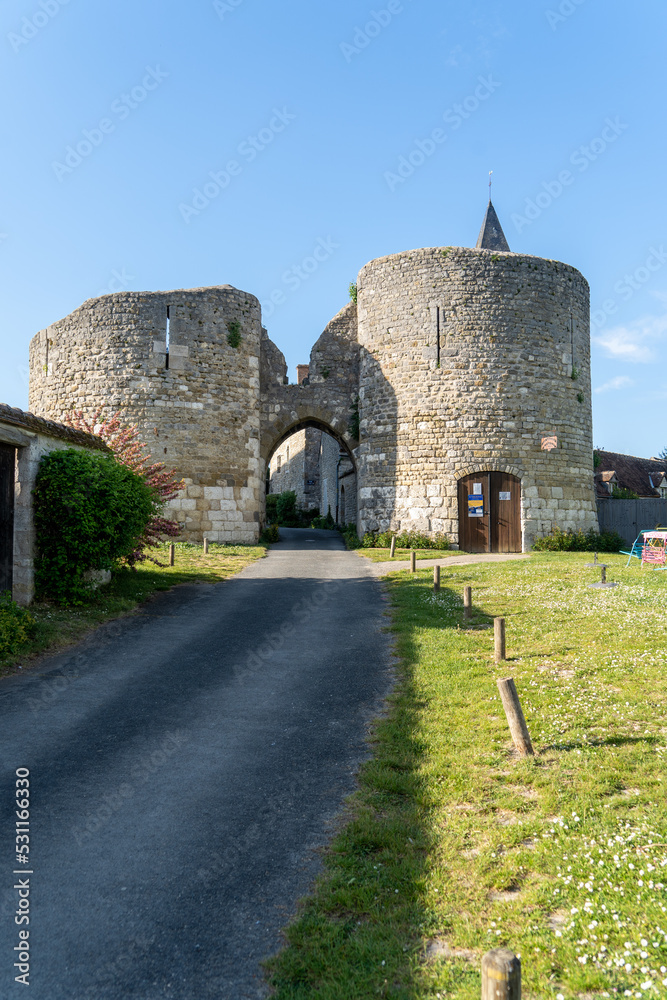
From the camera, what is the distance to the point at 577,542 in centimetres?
1902

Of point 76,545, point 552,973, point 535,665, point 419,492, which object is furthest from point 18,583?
point 419,492

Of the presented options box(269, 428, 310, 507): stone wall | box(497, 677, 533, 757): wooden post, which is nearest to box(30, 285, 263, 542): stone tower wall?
box(497, 677, 533, 757): wooden post

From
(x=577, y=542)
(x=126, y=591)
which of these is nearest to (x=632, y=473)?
(x=577, y=542)

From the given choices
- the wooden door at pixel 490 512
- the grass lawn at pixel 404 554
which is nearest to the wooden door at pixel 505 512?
the wooden door at pixel 490 512

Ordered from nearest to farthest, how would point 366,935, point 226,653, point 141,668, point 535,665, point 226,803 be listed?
point 366,935
point 226,803
point 535,665
point 141,668
point 226,653

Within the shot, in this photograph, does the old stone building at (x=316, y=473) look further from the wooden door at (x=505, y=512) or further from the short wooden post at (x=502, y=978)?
the short wooden post at (x=502, y=978)

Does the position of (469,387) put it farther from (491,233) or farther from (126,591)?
(491,233)

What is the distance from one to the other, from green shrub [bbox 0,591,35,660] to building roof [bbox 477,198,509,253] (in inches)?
1310

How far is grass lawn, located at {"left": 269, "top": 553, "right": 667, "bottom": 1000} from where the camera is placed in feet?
8.78

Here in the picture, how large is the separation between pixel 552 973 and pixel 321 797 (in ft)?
6.12

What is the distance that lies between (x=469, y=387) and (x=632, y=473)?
80.5 ft

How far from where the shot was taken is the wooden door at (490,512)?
60.7ft

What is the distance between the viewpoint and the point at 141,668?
7.13 metres

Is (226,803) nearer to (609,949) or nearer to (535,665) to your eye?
(609,949)
